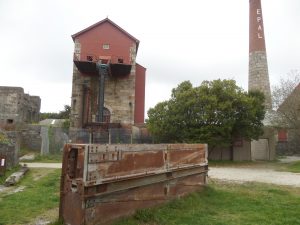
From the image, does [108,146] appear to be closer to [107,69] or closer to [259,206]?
[259,206]

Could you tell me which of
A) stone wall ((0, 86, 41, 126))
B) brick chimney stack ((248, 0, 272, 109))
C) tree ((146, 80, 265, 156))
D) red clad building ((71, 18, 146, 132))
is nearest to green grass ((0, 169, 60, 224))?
tree ((146, 80, 265, 156))

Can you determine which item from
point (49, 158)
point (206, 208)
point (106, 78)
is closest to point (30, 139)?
point (49, 158)

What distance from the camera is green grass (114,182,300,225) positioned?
5.40 metres

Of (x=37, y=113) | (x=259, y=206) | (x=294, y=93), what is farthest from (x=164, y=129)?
(x=37, y=113)

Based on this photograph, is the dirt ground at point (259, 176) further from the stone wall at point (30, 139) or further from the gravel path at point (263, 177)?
the stone wall at point (30, 139)

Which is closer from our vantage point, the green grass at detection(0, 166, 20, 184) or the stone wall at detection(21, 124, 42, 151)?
the green grass at detection(0, 166, 20, 184)

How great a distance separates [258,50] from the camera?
31141 millimetres

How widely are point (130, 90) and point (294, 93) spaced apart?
1246cm

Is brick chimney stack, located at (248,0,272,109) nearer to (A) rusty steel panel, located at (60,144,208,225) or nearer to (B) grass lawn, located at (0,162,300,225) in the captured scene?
(B) grass lawn, located at (0,162,300,225)

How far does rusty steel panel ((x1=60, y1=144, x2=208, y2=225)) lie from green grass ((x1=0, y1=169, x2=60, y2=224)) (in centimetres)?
117

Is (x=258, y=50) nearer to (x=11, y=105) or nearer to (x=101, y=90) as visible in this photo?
(x=101, y=90)

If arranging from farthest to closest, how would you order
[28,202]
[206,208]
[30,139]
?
[30,139]
[28,202]
[206,208]

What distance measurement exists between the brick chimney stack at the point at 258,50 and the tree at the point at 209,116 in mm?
10453

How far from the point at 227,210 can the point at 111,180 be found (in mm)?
2717
